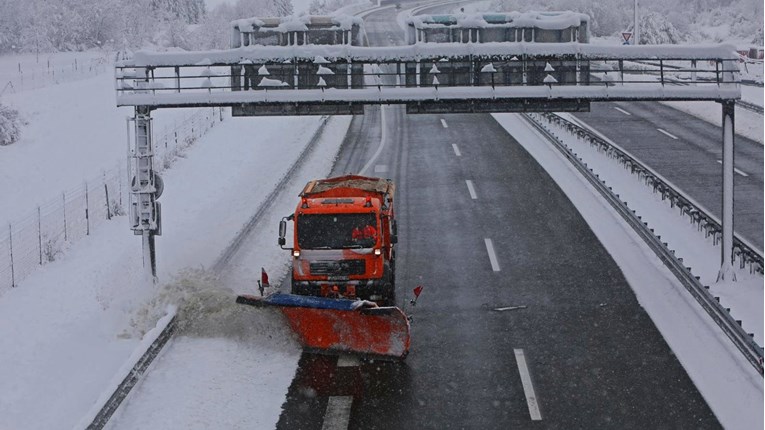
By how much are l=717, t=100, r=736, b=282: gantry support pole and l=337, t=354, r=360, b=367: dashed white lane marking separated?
9.17 metres

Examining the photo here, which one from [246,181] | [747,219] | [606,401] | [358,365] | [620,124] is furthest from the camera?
[620,124]

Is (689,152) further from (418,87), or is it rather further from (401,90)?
(401,90)

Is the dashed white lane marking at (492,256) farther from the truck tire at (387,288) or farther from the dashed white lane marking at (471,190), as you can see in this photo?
the dashed white lane marking at (471,190)

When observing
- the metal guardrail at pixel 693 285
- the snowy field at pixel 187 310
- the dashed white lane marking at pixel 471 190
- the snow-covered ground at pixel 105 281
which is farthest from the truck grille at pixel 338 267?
the dashed white lane marking at pixel 471 190

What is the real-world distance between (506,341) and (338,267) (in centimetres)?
343

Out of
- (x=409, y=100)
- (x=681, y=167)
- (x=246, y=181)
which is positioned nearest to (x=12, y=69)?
(x=246, y=181)

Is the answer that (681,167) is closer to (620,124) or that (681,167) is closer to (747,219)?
(747,219)

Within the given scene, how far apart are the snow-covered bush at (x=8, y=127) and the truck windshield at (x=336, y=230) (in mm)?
32809

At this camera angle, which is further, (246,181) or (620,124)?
(620,124)

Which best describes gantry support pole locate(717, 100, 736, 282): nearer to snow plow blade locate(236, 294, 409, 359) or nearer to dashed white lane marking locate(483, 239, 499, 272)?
dashed white lane marking locate(483, 239, 499, 272)

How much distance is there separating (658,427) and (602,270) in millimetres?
8344

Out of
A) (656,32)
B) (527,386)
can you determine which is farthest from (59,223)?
(656,32)

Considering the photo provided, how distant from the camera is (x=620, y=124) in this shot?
145 feet

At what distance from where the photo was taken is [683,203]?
26297mm
